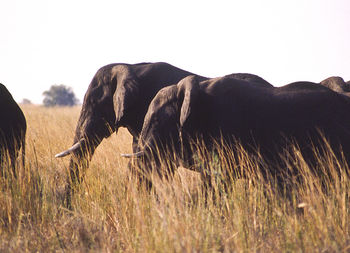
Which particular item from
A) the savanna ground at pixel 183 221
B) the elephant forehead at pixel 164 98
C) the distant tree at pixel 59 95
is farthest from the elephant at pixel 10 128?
the distant tree at pixel 59 95

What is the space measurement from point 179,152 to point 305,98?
1397 mm

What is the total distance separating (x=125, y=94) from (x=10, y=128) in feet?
4.95

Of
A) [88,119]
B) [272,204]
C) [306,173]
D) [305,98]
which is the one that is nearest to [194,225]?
[272,204]

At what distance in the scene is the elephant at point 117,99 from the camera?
5.84 metres

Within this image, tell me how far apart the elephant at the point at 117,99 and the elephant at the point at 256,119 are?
0.98m

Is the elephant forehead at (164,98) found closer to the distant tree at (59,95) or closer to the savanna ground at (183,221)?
the savanna ground at (183,221)

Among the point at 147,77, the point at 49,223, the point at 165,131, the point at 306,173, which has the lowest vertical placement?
the point at 49,223

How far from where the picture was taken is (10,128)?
516 centimetres

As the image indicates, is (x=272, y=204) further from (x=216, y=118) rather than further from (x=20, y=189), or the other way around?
(x=20, y=189)

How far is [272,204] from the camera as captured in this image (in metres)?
3.79

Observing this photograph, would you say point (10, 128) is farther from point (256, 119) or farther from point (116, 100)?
point (256, 119)

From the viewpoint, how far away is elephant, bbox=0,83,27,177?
5.06 m

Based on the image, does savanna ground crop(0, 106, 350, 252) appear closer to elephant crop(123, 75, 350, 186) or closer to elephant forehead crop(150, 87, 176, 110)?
elephant crop(123, 75, 350, 186)

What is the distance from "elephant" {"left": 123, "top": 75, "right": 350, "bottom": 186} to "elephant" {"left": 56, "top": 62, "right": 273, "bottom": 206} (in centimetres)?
98
